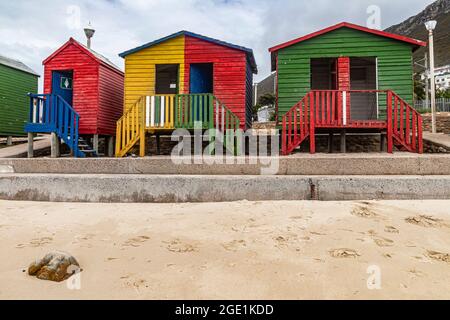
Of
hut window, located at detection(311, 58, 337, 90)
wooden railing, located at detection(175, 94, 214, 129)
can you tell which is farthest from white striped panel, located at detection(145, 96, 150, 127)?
hut window, located at detection(311, 58, 337, 90)

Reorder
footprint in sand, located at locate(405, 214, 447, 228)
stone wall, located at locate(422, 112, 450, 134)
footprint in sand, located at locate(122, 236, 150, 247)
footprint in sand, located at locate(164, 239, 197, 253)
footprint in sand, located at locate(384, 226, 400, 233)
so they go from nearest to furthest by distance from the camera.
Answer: footprint in sand, located at locate(164, 239, 197, 253)
footprint in sand, located at locate(122, 236, 150, 247)
footprint in sand, located at locate(384, 226, 400, 233)
footprint in sand, located at locate(405, 214, 447, 228)
stone wall, located at locate(422, 112, 450, 134)

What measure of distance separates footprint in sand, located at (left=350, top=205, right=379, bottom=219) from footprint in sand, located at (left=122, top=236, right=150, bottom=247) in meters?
2.53

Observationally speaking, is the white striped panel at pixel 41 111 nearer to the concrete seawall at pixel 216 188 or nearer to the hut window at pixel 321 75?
the concrete seawall at pixel 216 188

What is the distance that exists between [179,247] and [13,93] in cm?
1427

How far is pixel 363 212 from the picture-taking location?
3631mm

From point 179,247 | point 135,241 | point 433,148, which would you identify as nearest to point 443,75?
point 433,148

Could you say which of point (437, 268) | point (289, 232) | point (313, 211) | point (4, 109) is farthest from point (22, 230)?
point (4, 109)

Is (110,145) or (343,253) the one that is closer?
(343,253)

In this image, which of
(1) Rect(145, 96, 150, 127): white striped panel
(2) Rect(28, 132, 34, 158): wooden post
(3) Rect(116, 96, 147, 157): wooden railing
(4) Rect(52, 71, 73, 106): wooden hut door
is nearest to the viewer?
(3) Rect(116, 96, 147, 157): wooden railing

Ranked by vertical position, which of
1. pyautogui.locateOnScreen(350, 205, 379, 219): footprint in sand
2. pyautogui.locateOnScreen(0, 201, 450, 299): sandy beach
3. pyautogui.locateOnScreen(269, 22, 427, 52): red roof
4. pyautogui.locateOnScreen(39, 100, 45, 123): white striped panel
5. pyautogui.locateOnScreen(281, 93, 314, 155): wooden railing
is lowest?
pyautogui.locateOnScreen(0, 201, 450, 299): sandy beach

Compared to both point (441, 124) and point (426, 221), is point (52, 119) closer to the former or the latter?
point (426, 221)

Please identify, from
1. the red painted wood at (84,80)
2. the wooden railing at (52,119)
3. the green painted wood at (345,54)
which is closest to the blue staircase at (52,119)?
the wooden railing at (52,119)

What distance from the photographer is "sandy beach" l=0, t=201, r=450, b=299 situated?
193 centimetres

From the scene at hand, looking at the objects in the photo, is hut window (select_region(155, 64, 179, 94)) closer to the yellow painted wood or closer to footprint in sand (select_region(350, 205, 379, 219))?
the yellow painted wood
